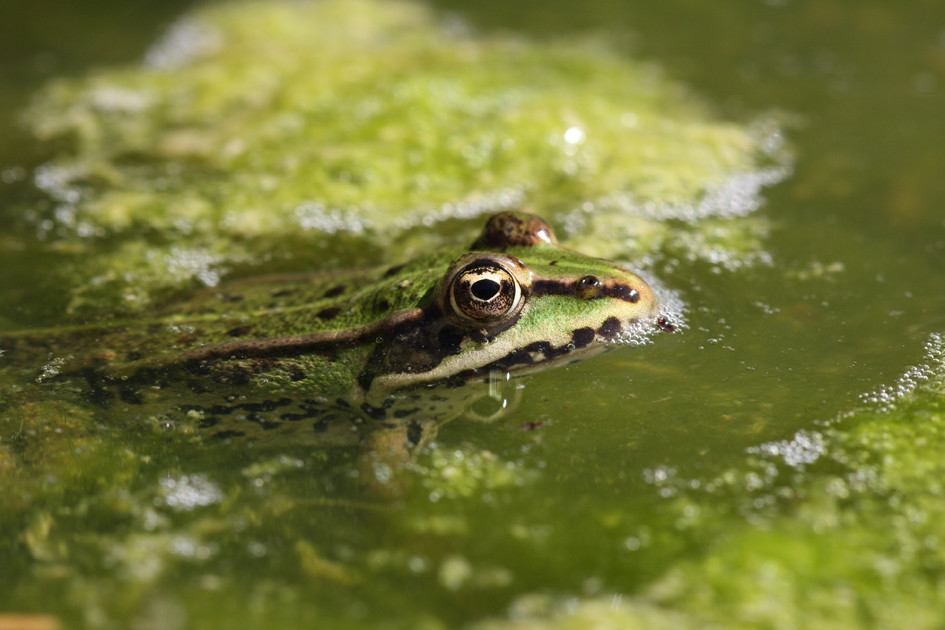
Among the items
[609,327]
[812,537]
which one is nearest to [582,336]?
[609,327]

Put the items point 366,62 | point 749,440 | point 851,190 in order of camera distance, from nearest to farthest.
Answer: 1. point 749,440
2. point 851,190
3. point 366,62

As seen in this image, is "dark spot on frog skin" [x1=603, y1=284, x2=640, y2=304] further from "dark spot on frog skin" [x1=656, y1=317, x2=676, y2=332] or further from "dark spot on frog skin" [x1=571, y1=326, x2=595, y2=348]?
"dark spot on frog skin" [x1=656, y1=317, x2=676, y2=332]

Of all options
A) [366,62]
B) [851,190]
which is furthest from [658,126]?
[366,62]

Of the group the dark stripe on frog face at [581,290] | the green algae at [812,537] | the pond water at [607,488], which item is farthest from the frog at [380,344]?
the green algae at [812,537]

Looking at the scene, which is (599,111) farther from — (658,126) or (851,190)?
(851,190)

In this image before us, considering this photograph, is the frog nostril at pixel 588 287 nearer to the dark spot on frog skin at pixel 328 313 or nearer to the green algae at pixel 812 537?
the green algae at pixel 812 537

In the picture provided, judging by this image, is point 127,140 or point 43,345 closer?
point 43,345
